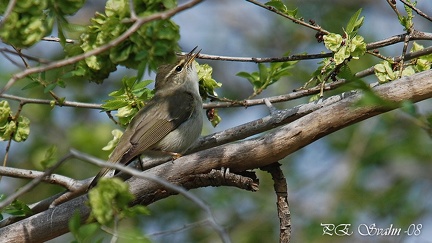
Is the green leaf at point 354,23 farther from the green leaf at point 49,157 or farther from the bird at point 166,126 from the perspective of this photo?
the green leaf at point 49,157

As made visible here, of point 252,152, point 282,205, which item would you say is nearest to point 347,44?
point 252,152

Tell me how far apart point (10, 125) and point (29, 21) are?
2331mm

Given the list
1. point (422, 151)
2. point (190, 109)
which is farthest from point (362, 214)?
point (190, 109)

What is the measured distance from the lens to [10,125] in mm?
5586

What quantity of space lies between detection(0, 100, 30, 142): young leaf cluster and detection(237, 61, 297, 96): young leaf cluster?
183cm

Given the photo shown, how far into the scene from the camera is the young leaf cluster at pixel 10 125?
217 inches

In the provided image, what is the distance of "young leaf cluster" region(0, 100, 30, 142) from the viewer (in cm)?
552

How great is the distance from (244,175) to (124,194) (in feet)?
6.33

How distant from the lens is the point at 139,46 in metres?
3.53

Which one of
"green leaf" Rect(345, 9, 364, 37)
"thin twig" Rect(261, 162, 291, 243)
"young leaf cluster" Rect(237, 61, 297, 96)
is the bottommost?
"thin twig" Rect(261, 162, 291, 243)

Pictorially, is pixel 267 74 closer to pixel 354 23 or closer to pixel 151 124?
pixel 354 23

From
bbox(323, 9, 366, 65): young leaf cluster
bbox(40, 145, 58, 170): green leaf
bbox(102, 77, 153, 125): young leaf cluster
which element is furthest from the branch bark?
bbox(40, 145, 58, 170): green leaf

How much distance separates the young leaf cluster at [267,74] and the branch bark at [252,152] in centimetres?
92

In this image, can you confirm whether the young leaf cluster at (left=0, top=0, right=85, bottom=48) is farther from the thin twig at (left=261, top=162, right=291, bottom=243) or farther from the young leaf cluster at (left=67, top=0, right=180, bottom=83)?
Answer: the thin twig at (left=261, top=162, right=291, bottom=243)
